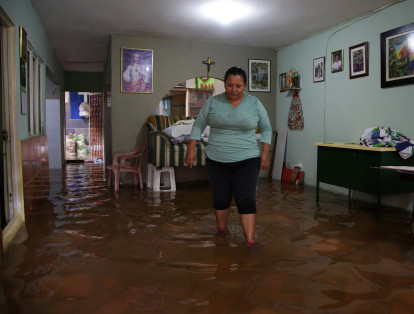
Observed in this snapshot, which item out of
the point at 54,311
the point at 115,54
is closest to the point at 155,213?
the point at 54,311

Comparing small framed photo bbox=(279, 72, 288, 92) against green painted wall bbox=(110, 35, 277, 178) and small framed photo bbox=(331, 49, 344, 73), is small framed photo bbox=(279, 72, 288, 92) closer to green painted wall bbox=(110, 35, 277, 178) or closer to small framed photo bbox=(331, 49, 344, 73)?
green painted wall bbox=(110, 35, 277, 178)

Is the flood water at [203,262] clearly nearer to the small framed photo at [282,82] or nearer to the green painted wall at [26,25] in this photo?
the green painted wall at [26,25]

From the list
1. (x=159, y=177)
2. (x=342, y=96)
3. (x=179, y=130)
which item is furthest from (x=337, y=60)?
(x=159, y=177)

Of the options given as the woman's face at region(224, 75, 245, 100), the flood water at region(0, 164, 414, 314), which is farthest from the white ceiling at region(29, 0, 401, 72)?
the flood water at region(0, 164, 414, 314)

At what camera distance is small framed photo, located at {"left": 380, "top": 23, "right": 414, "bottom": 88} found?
372 centimetres

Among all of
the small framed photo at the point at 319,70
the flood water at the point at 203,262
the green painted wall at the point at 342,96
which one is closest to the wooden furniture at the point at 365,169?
the flood water at the point at 203,262

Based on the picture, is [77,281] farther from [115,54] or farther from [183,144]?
[115,54]

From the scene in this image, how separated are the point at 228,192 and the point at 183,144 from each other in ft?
8.44

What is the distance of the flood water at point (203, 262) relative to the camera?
1.75 meters

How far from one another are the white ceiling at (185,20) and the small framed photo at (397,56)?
370mm

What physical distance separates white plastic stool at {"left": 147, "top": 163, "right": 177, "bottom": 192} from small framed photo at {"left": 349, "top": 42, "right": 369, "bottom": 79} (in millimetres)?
2696

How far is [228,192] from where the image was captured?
2664 mm

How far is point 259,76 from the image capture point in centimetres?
623

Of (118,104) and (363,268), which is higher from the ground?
(118,104)
